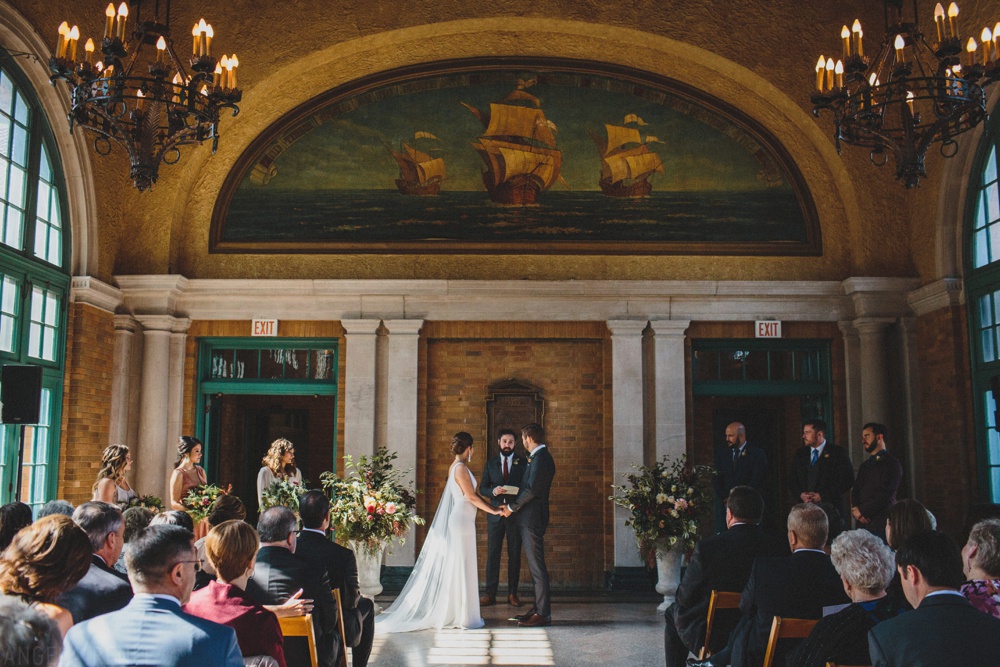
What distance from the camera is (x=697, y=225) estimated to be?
1195cm

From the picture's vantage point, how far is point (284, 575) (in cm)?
465

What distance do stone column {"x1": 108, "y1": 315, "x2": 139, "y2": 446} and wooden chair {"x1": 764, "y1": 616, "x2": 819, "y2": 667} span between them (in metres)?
9.10

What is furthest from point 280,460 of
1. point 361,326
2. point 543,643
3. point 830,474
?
point 830,474

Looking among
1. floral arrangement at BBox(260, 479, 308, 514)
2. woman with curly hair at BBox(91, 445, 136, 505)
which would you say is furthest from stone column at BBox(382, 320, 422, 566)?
woman with curly hair at BBox(91, 445, 136, 505)

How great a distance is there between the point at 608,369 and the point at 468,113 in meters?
3.99

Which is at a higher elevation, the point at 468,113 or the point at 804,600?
the point at 468,113

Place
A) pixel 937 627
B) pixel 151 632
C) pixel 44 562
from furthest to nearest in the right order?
pixel 937 627
pixel 44 562
pixel 151 632

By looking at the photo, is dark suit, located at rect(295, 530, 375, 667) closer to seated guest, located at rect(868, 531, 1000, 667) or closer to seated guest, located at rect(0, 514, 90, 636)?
seated guest, located at rect(0, 514, 90, 636)

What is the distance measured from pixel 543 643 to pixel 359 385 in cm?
469

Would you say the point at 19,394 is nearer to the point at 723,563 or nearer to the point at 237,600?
the point at 237,600

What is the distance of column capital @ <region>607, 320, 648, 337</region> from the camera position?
11.5 m

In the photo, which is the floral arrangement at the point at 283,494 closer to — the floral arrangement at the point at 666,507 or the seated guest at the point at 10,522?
the floral arrangement at the point at 666,507

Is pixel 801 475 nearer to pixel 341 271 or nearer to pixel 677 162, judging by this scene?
pixel 677 162

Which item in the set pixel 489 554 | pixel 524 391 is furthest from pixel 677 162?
pixel 489 554
